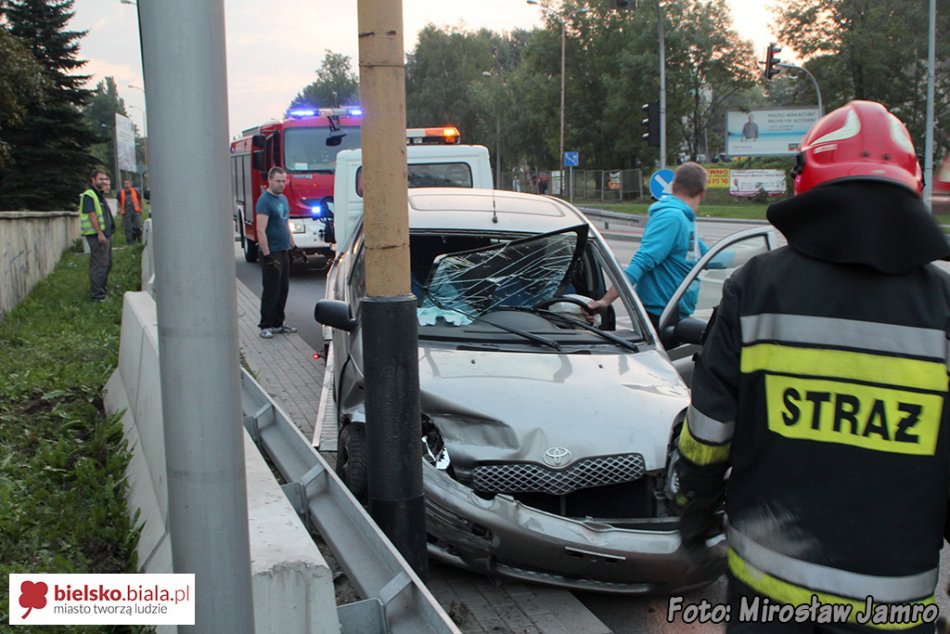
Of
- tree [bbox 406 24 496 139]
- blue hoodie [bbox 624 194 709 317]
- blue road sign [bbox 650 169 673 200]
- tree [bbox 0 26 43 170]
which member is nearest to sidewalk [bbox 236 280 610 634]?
blue hoodie [bbox 624 194 709 317]

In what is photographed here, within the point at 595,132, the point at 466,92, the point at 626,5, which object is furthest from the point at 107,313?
the point at 466,92

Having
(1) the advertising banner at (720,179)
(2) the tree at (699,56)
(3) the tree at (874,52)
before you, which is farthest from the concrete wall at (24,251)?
(2) the tree at (699,56)

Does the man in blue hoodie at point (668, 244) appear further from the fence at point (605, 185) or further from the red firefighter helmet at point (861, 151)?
the fence at point (605, 185)

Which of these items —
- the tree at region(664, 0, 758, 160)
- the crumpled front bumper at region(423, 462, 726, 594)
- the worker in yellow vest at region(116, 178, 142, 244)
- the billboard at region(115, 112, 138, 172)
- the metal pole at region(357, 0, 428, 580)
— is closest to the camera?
the metal pole at region(357, 0, 428, 580)

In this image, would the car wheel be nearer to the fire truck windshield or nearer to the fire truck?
the fire truck

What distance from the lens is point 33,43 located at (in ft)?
115

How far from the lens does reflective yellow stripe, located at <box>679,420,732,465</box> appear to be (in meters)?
2.04

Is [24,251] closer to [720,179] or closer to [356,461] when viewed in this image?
[356,461]

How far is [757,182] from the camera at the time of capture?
4788 centimetres

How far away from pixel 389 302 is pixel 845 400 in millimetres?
2049

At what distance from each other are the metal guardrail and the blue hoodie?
8.79 ft

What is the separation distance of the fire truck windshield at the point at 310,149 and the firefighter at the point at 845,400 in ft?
52.3

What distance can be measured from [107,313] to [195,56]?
34.0ft

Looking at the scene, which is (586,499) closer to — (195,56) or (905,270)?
(905,270)
